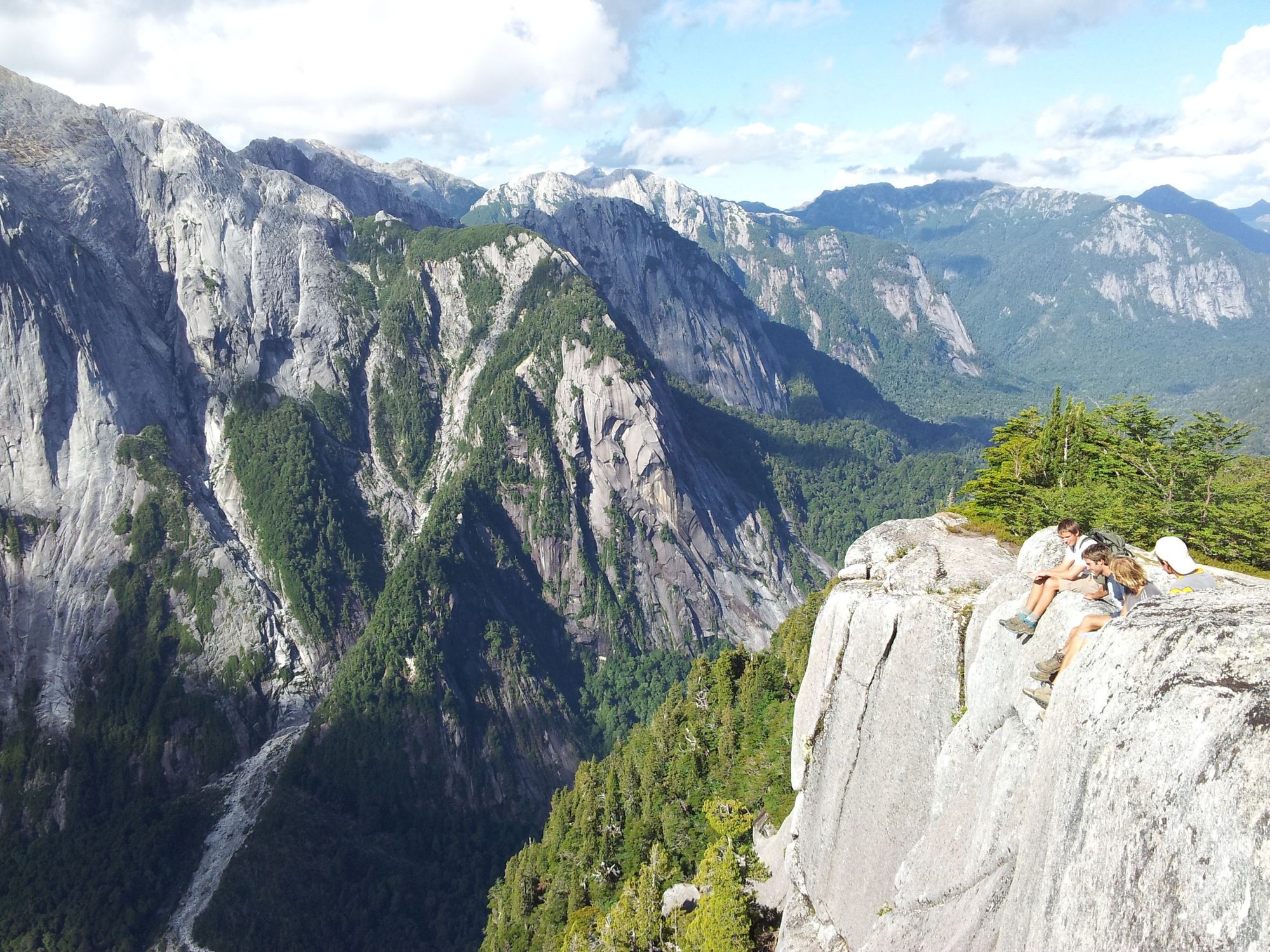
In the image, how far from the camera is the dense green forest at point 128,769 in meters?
104

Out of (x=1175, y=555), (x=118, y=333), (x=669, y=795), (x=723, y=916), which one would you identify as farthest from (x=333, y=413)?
(x=1175, y=555)

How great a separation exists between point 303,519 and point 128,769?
53686 millimetres

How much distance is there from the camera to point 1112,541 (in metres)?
18.9

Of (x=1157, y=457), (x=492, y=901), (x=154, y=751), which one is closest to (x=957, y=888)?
(x=1157, y=457)

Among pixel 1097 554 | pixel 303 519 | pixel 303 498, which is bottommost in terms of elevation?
pixel 1097 554

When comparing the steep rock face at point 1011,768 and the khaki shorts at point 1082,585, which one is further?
the khaki shorts at point 1082,585

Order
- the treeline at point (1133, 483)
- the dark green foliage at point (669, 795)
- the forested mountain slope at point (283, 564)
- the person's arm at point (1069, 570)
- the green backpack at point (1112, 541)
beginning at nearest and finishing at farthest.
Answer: the green backpack at point (1112, 541), the person's arm at point (1069, 570), the treeline at point (1133, 483), the dark green foliage at point (669, 795), the forested mountain slope at point (283, 564)

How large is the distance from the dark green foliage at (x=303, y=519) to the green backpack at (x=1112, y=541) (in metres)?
152

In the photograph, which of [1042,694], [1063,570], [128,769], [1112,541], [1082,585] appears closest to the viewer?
[1042,694]

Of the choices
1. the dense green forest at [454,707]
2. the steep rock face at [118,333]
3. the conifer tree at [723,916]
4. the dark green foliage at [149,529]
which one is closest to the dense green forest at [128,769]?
the dark green foliage at [149,529]

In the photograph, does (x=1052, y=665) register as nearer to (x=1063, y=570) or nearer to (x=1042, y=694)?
(x=1042, y=694)

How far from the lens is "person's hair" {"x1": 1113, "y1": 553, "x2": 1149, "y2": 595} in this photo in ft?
57.6

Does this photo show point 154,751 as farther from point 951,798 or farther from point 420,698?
point 951,798

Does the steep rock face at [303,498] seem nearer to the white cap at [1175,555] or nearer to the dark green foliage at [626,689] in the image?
the dark green foliage at [626,689]
